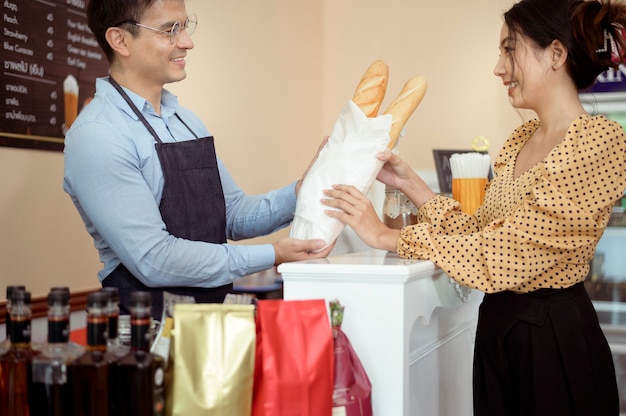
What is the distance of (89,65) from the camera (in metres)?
3.04

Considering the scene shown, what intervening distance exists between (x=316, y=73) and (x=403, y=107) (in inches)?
129

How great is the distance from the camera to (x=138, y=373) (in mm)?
1157

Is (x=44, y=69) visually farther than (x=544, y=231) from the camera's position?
Yes

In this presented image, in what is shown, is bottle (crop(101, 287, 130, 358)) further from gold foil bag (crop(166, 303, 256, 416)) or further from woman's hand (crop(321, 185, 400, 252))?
woman's hand (crop(321, 185, 400, 252))

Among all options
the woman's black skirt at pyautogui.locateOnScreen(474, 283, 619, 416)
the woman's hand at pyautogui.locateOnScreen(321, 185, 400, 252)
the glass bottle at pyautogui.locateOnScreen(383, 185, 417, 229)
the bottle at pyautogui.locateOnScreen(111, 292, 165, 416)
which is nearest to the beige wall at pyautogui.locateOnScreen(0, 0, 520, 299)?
the glass bottle at pyautogui.locateOnScreen(383, 185, 417, 229)

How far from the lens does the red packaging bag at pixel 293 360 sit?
4.31ft

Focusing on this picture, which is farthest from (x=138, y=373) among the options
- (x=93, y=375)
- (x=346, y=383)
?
(x=346, y=383)

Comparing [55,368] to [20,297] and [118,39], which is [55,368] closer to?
[20,297]

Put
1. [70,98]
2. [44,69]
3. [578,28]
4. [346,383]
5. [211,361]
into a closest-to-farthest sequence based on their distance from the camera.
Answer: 1. [211,361]
2. [346,383]
3. [578,28]
4. [44,69]
5. [70,98]

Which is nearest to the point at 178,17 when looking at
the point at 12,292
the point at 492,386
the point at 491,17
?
the point at 12,292

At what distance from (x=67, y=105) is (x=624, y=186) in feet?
6.73

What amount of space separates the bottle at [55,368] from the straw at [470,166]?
1.62m

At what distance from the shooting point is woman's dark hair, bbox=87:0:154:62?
6.22 ft

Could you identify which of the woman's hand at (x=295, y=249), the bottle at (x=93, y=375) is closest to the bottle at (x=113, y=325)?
the bottle at (x=93, y=375)
